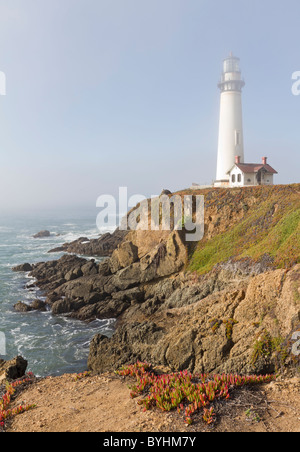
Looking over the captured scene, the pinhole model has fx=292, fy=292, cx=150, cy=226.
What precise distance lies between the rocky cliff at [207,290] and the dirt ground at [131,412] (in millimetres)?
5175

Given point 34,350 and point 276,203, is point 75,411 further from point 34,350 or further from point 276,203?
point 276,203

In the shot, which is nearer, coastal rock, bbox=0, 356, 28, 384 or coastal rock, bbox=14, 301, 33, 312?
coastal rock, bbox=0, 356, 28, 384

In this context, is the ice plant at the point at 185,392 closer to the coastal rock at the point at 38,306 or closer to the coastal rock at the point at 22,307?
the coastal rock at the point at 38,306

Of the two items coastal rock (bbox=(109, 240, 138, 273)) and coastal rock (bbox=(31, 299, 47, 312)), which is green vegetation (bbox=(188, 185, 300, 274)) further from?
coastal rock (bbox=(31, 299, 47, 312))

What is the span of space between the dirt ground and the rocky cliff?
5175mm

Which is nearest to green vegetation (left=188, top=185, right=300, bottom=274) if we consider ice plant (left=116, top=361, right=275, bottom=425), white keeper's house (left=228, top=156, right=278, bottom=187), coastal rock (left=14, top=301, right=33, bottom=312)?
white keeper's house (left=228, top=156, right=278, bottom=187)

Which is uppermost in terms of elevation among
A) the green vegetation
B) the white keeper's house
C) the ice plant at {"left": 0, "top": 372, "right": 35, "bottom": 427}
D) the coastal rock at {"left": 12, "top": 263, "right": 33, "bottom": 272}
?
the white keeper's house

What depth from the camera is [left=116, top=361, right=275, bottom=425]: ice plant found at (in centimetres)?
710

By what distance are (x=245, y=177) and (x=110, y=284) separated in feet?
69.2

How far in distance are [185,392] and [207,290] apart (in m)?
14.8

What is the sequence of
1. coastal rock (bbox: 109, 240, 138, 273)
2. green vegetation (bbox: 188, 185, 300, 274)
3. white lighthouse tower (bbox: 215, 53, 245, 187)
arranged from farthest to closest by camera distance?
white lighthouse tower (bbox: 215, 53, 245, 187) < coastal rock (bbox: 109, 240, 138, 273) < green vegetation (bbox: 188, 185, 300, 274)

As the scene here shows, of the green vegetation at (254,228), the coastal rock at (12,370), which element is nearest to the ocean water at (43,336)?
the coastal rock at (12,370)

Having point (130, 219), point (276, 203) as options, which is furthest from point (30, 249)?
point (276, 203)

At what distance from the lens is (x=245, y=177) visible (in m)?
36.2
